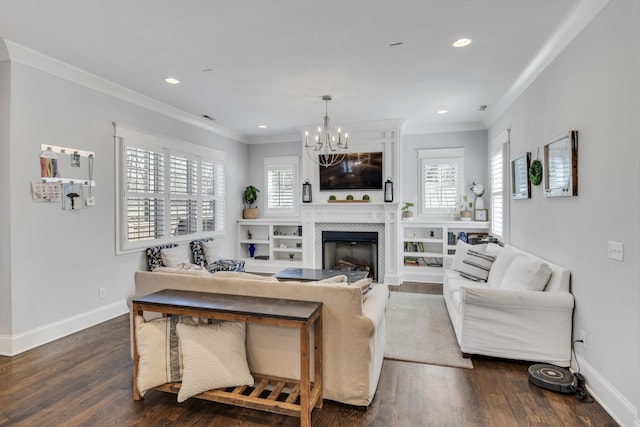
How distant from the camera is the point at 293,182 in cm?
721

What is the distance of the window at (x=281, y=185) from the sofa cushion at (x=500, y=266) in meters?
4.08

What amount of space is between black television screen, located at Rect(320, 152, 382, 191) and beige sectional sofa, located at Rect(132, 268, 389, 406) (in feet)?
12.9

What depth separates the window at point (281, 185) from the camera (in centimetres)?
721

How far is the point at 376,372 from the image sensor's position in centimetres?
262

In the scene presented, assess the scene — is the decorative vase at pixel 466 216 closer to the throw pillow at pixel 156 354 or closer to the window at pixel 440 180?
the window at pixel 440 180

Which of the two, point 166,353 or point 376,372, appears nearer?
point 166,353

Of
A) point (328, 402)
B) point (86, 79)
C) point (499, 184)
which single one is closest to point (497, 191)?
point (499, 184)

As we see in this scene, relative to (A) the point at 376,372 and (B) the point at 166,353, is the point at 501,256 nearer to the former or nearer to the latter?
(A) the point at 376,372

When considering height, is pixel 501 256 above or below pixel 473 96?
below

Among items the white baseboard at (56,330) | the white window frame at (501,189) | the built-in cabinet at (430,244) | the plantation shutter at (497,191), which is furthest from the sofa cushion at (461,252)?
the white baseboard at (56,330)

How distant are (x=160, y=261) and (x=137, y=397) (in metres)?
2.60

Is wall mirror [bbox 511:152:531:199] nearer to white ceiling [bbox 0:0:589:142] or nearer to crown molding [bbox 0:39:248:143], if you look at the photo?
white ceiling [bbox 0:0:589:142]

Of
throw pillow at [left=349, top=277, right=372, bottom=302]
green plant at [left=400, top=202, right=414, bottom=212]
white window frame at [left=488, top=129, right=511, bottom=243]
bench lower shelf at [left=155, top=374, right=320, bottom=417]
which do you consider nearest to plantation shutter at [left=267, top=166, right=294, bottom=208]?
green plant at [left=400, top=202, right=414, bottom=212]

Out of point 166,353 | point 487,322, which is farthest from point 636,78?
point 166,353
